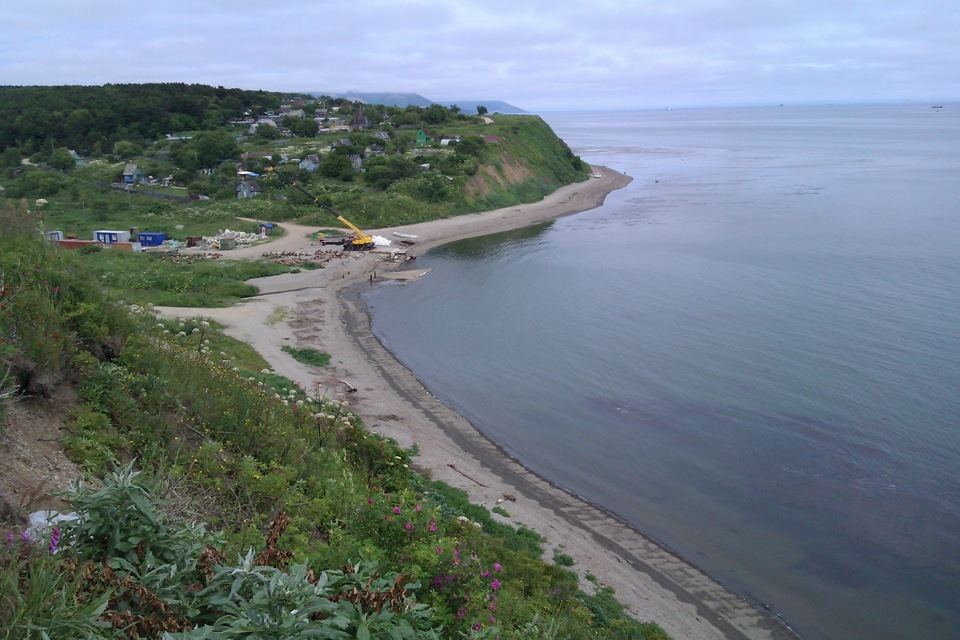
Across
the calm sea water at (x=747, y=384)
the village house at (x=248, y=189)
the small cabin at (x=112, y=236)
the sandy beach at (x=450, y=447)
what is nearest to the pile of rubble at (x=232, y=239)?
the sandy beach at (x=450, y=447)

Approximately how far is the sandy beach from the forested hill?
50462mm

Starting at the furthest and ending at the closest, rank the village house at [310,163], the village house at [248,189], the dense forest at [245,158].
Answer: the village house at [310,163] < the village house at [248,189] < the dense forest at [245,158]

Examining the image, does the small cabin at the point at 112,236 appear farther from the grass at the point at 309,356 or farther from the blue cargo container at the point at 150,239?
the grass at the point at 309,356

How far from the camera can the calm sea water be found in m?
14.5

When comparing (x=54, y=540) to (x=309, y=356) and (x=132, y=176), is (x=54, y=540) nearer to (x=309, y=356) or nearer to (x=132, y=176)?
(x=309, y=356)

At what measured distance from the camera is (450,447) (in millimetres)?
18562

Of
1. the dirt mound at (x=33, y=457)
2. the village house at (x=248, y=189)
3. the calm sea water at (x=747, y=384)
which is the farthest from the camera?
the village house at (x=248, y=189)

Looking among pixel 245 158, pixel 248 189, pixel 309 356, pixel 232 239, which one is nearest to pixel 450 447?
pixel 309 356

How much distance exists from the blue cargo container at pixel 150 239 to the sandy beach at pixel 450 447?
496 centimetres

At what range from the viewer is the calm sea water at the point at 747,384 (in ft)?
47.7

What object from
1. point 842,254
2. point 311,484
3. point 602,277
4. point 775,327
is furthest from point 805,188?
point 311,484

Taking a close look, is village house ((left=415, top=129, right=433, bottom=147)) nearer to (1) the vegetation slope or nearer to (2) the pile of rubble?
(2) the pile of rubble

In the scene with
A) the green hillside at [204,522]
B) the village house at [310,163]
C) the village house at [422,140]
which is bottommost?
the green hillside at [204,522]

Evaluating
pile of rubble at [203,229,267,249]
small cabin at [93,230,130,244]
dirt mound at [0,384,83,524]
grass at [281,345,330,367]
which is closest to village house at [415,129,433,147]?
pile of rubble at [203,229,267,249]
